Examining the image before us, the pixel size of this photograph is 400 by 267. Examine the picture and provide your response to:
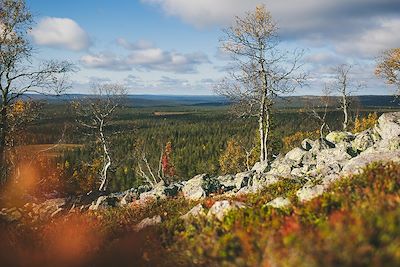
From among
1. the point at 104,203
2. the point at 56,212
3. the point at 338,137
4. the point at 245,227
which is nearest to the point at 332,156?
the point at 338,137

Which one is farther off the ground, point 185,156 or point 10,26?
point 10,26

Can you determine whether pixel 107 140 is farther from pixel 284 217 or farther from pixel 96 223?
pixel 284 217

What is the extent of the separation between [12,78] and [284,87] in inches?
608

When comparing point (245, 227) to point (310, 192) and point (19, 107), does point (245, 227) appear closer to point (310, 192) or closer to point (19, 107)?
point (310, 192)

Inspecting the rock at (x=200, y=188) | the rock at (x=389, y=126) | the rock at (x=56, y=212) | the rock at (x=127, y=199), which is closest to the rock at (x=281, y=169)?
the rock at (x=200, y=188)

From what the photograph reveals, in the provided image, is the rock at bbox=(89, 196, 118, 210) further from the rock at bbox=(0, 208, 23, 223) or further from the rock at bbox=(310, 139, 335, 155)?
the rock at bbox=(310, 139, 335, 155)

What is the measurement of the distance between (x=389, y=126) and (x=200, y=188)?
9845 mm

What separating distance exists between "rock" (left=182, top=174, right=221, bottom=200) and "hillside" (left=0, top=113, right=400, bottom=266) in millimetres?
123

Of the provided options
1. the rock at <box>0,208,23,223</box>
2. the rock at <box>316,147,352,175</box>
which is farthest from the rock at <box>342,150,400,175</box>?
the rock at <box>0,208,23,223</box>

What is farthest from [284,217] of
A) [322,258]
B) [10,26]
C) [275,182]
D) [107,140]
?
[107,140]

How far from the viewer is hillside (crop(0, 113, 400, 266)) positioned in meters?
6.18

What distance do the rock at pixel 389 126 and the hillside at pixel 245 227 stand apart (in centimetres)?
7

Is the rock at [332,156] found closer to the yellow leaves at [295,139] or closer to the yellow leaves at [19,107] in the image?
the yellow leaves at [19,107]

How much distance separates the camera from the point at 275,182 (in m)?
16.8
